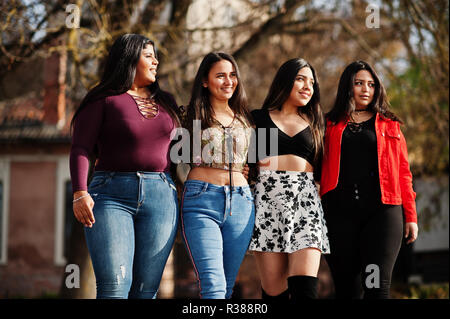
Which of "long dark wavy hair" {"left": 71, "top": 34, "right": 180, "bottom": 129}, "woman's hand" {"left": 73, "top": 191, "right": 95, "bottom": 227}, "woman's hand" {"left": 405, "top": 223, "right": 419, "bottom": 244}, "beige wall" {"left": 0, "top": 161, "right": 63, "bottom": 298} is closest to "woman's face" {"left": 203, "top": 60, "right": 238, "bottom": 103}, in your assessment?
"long dark wavy hair" {"left": 71, "top": 34, "right": 180, "bottom": 129}

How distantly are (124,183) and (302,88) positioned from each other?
4.96ft

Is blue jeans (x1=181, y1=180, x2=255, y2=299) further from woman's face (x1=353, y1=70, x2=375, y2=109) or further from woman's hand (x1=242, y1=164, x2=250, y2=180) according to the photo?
woman's face (x1=353, y1=70, x2=375, y2=109)

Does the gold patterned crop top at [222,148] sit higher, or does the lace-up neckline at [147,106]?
the lace-up neckline at [147,106]

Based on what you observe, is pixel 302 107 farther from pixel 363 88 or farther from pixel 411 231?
pixel 411 231

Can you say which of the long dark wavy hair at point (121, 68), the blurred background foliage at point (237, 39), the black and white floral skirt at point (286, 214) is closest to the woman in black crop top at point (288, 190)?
the black and white floral skirt at point (286, 214)

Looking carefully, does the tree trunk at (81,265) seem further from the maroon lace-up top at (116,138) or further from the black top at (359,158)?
the black top at (359,158)

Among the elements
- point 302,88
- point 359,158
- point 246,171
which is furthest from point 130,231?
point 359,158

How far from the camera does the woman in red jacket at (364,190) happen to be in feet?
12.5

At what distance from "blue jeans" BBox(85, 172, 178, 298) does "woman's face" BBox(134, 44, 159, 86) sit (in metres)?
0.65

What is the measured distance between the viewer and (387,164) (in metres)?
3.97

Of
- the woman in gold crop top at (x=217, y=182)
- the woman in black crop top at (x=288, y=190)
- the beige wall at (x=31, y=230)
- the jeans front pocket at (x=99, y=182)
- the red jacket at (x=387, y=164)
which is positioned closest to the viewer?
the jeans front pocket at (x=99, y=182)

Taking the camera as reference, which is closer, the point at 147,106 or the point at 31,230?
the point at 147,106

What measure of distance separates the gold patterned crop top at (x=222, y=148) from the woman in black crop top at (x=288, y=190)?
20 centimetres

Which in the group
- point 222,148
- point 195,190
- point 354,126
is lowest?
point 195,190
